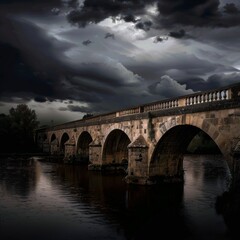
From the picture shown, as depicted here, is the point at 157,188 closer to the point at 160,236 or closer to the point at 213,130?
the point at 213,130

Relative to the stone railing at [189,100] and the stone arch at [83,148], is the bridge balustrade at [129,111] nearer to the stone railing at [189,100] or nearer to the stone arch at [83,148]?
the stone railing at [189,100]

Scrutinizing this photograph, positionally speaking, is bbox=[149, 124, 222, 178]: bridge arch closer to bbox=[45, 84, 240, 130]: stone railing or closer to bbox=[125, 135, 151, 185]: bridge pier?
bbox=[125, 135, 151, 185]: bridge pier

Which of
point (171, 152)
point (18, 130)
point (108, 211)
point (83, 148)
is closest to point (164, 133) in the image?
point (171, 152)

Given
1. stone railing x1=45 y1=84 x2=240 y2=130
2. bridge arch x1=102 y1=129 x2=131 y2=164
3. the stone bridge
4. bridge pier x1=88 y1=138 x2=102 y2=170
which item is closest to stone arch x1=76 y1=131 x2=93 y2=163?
the stone bridge

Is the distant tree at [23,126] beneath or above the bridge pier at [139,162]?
above

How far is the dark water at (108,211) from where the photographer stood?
40.0 ft

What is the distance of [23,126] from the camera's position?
7150 centimetres

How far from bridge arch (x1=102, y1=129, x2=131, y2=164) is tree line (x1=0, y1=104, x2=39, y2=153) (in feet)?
113

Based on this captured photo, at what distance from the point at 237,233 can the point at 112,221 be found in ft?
15.4

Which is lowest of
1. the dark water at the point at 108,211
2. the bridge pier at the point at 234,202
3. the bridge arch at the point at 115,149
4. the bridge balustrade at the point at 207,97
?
the dark water at the point at 108,211

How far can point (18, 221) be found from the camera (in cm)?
1344

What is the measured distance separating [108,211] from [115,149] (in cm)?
1656

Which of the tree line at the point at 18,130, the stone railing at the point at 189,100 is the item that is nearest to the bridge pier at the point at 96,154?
the stone railing at the point at 189,100

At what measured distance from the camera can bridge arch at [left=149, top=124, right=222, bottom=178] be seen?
20469mm
